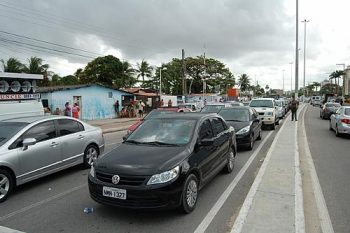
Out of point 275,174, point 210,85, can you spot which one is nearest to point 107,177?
point 275,174

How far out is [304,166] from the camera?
908cm

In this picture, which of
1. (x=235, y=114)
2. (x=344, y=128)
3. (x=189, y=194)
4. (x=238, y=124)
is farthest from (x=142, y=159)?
(x=344, y=128)

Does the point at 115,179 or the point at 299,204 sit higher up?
→ the point at 115,179

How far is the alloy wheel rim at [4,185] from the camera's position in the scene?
20.6 ft

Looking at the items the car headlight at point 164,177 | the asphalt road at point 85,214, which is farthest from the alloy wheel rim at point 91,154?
the car headlight at point 164,177

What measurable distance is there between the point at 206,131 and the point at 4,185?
3930 mm

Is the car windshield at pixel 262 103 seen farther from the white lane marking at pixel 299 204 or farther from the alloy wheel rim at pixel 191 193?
the alloy wheel rim at pixel 191 193

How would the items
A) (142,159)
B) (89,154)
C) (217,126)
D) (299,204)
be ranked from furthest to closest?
(89,154), (217,126), (299,204), (142,159)

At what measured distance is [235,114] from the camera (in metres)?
13.2

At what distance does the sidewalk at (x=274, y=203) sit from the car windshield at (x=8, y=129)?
466 centimetres

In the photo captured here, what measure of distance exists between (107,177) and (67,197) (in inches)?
69.6

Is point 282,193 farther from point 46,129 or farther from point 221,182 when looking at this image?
point 46,129

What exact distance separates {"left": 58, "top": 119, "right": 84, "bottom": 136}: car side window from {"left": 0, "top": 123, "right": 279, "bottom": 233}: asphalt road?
1314 millimetres

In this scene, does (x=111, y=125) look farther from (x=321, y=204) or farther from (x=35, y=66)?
(x=35, y=66)
